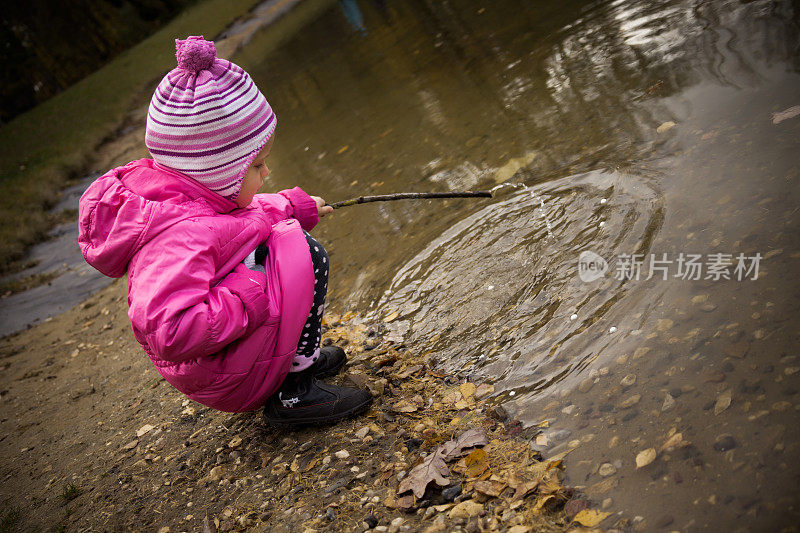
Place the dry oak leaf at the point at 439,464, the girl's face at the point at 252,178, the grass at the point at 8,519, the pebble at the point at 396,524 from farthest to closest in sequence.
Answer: the grass at the point at 8,519
the girl's face at the point at 252,178
the dry oak leaf at the point at 439,464
the pebble at the point at 396,524

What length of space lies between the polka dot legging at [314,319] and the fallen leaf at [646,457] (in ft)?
4.40

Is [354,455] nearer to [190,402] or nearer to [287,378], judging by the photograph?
[287,378]

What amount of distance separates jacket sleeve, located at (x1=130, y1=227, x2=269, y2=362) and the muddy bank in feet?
2.07

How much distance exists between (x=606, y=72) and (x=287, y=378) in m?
3.23

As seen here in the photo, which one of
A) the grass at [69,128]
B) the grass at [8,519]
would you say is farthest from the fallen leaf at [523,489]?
the grass at [69,128]

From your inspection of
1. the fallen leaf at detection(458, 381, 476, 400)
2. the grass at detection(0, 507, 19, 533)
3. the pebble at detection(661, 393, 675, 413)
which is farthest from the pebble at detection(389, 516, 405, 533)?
the grass at detection(0, 507, 19, 533)

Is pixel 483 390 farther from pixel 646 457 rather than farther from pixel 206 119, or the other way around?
pixel 206 119

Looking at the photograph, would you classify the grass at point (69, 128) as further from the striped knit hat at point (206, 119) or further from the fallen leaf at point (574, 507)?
the fallen leaf at point (574, 507)

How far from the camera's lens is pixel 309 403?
8.48 ft

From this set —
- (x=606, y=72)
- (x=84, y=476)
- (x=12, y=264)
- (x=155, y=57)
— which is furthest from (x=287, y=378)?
(x=155, y=57)

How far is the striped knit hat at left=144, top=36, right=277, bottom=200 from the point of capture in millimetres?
2287

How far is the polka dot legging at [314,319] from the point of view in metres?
2.55

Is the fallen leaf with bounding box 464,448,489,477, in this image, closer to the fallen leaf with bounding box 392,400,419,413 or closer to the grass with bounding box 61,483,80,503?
the fallen leaf with bounding box 392,400,419,413

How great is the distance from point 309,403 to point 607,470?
122cm
